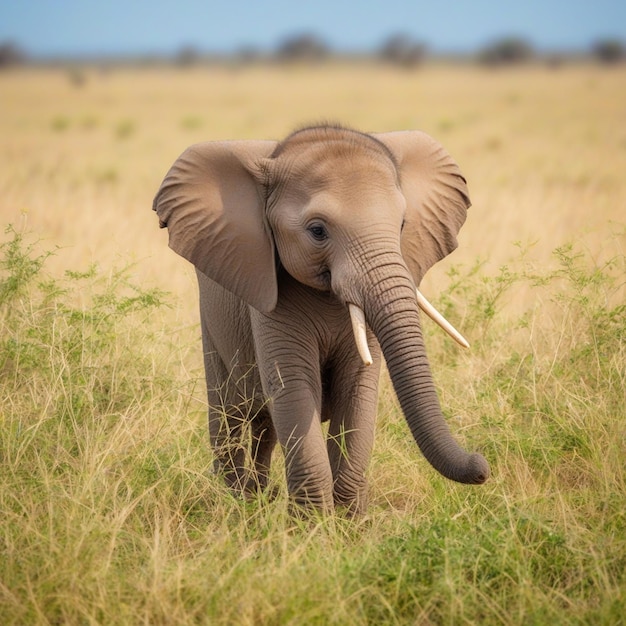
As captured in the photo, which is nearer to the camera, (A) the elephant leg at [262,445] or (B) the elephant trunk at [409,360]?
(B) the elephant trunk at [409,360]

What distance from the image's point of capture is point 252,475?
5.16 m

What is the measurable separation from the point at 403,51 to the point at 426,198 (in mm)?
89198

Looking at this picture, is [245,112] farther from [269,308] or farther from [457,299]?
[269,308]

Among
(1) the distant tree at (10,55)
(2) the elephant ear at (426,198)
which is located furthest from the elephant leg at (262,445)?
(1) the distant tree at (10,55)

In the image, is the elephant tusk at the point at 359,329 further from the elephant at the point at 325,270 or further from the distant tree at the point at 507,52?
the distant tree at the point at 507,52

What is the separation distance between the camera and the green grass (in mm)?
3693

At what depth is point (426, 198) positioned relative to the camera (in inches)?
185

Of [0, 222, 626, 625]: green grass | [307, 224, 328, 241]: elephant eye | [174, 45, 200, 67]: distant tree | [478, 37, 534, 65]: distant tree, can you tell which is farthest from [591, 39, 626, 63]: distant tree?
[307, 224, 328, 241]: elephant eye

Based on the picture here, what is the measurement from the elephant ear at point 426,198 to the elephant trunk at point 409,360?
586 mm

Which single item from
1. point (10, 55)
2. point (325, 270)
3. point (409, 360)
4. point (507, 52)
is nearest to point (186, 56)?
point (10, 55)

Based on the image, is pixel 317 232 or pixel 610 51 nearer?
pixel 317 232

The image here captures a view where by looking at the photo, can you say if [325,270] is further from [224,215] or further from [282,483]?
[282,483]

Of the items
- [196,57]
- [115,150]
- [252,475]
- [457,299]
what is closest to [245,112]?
[115,150]

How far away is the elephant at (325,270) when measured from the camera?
13.1ft
